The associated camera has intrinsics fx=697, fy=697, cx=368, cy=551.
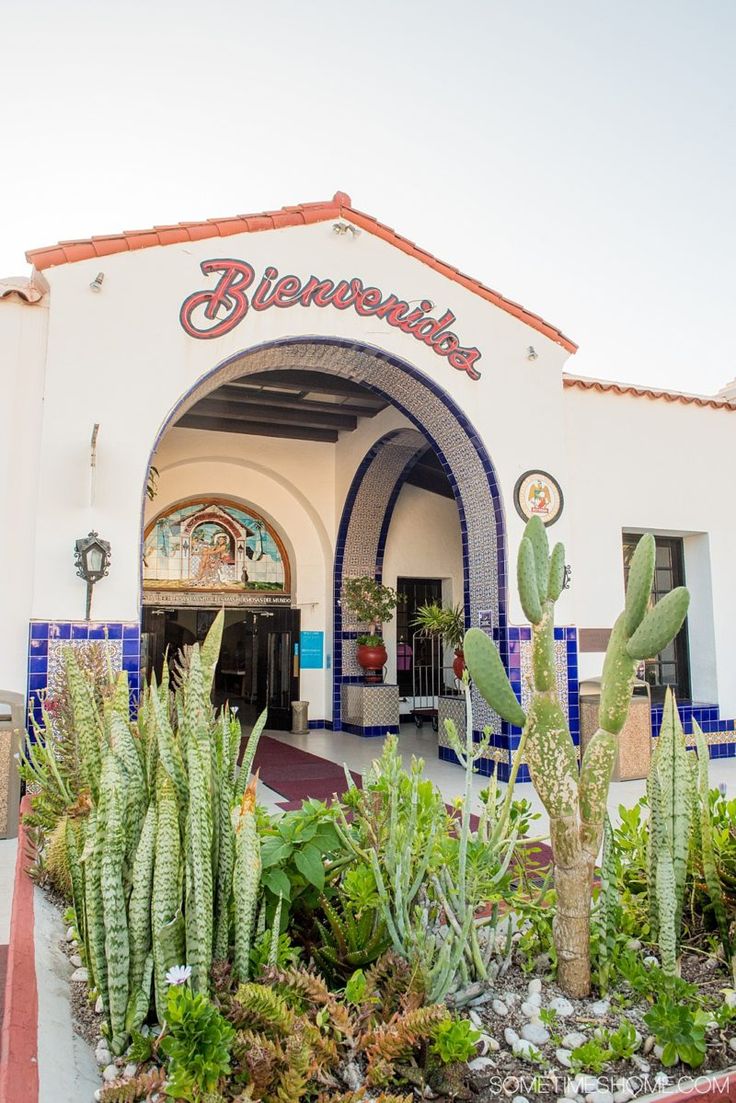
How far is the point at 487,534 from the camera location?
24.1 feet

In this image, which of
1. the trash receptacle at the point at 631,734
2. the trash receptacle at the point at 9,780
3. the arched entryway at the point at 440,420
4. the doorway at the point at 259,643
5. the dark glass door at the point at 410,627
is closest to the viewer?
the trash receptacle at the point at 9,780

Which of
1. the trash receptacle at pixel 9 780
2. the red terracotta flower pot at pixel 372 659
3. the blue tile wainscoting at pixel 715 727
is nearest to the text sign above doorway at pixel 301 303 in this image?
the trash receptacle at pixel 9 780

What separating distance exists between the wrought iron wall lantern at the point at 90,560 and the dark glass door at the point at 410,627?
6.50m

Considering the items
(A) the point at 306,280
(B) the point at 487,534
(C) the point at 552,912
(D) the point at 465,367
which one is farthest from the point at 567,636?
(C) the point at 552,912

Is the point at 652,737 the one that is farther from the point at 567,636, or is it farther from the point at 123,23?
the point at 123,23

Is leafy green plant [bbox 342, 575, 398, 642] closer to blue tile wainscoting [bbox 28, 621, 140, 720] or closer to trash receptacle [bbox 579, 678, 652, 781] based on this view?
trash receptacle [bbox 579, 678, 652, 781]

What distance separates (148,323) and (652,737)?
6.74 m

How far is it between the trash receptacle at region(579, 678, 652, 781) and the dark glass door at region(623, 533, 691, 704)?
4.78 feet

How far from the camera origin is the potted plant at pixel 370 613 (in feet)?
33.5

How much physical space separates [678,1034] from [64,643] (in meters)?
4.82

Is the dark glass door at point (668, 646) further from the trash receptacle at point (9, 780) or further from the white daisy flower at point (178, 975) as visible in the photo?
the white daisy flower at point (178, 975)

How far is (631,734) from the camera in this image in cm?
713

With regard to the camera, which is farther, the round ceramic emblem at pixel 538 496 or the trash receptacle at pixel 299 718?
the trash receptacle at pixel 299 718

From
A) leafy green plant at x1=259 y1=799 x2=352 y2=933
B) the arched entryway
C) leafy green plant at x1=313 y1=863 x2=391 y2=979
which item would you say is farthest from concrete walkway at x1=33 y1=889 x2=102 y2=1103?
the arched entryway
